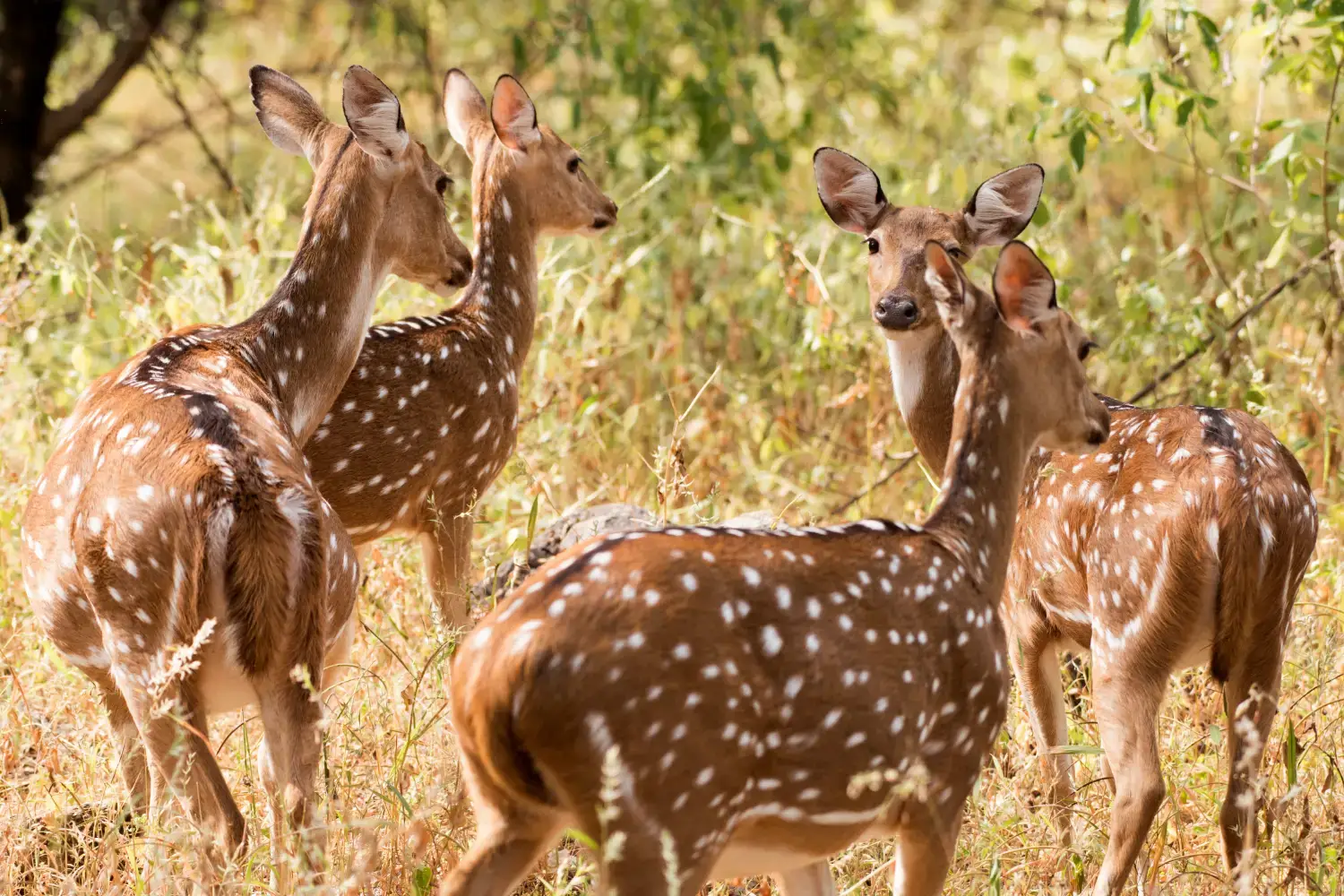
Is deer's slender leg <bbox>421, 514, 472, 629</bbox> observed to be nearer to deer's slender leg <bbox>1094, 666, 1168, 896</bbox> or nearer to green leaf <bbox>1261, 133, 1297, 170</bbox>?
deer's slender leg <bbox>1094, 666, 1168, 896</bbox>

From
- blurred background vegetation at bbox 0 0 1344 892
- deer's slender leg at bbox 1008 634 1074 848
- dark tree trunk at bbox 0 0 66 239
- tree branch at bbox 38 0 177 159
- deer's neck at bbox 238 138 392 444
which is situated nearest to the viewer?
deer's slender leg at bbox 1008 634 1074 848

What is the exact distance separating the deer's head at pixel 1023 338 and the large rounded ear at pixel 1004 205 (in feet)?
4.82

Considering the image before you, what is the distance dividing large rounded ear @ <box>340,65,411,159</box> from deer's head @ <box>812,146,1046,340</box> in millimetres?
1467

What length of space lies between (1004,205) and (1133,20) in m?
0.90

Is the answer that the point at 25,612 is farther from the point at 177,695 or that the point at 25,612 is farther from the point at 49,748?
the point at 177,695

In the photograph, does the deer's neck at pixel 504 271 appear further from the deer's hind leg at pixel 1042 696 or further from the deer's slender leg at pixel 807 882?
the deer's slender leg at pixel 807 882

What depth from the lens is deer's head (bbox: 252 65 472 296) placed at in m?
5.67

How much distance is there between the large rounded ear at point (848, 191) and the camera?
6.05m

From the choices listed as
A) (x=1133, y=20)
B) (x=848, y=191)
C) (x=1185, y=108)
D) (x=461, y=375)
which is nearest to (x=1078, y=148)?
(x=1185, y=108)

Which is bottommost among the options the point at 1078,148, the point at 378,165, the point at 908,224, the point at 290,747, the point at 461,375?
the point at 290,747

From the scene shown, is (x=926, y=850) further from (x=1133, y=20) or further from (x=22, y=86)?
(x=22, y=86)

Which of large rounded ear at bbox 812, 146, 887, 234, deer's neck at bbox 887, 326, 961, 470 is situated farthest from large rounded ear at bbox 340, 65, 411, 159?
deer's neck at bbox 887, 326, 961, 470

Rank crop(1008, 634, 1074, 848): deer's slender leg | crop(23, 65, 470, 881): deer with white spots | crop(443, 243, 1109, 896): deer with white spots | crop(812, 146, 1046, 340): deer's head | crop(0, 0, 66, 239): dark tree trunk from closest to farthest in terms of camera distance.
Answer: crop(443, 243, 1109, 896): deer with white spots
crop(23, 65, 470, 881): deer with white spots
crop(1008, 634, 1074, 848): deer's slender leg
crop(812, 146, 1046, 340): deer's head
crop(0, 0, 66, 239): dark tree trunk

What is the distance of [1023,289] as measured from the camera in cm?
436
